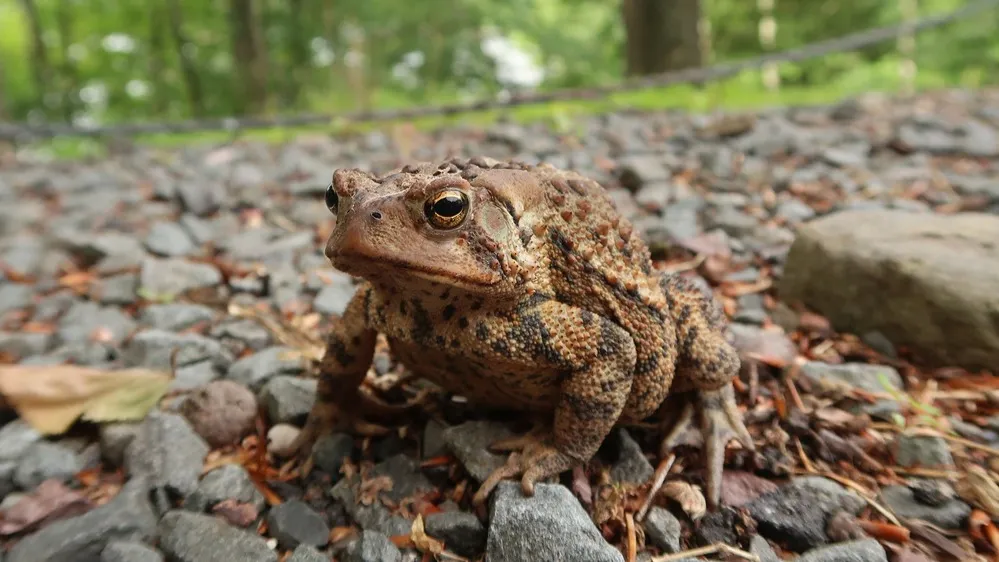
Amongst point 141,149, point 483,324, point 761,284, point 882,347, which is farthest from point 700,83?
point 483,324

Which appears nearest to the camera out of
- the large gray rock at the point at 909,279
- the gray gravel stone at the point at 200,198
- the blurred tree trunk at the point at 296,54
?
the large gray rock at the point at 909,279

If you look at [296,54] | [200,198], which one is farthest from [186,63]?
[200,198]

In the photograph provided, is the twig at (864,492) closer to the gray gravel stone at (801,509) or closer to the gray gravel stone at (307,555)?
the gray gravel stone at (801,509)

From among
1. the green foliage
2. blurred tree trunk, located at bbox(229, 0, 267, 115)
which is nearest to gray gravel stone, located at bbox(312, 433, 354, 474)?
the green foliage

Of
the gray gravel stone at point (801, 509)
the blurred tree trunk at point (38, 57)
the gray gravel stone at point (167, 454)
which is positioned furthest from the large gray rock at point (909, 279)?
the blurred tree trunk at point (38, 57)

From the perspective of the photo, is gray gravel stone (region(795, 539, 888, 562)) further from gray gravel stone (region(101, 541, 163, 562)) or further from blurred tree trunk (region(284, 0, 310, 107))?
blurred tree trunk (region(284, 0, 310, 107))

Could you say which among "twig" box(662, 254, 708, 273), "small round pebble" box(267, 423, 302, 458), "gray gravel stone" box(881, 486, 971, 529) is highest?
"twig" box(662, 254, 708, 273)
